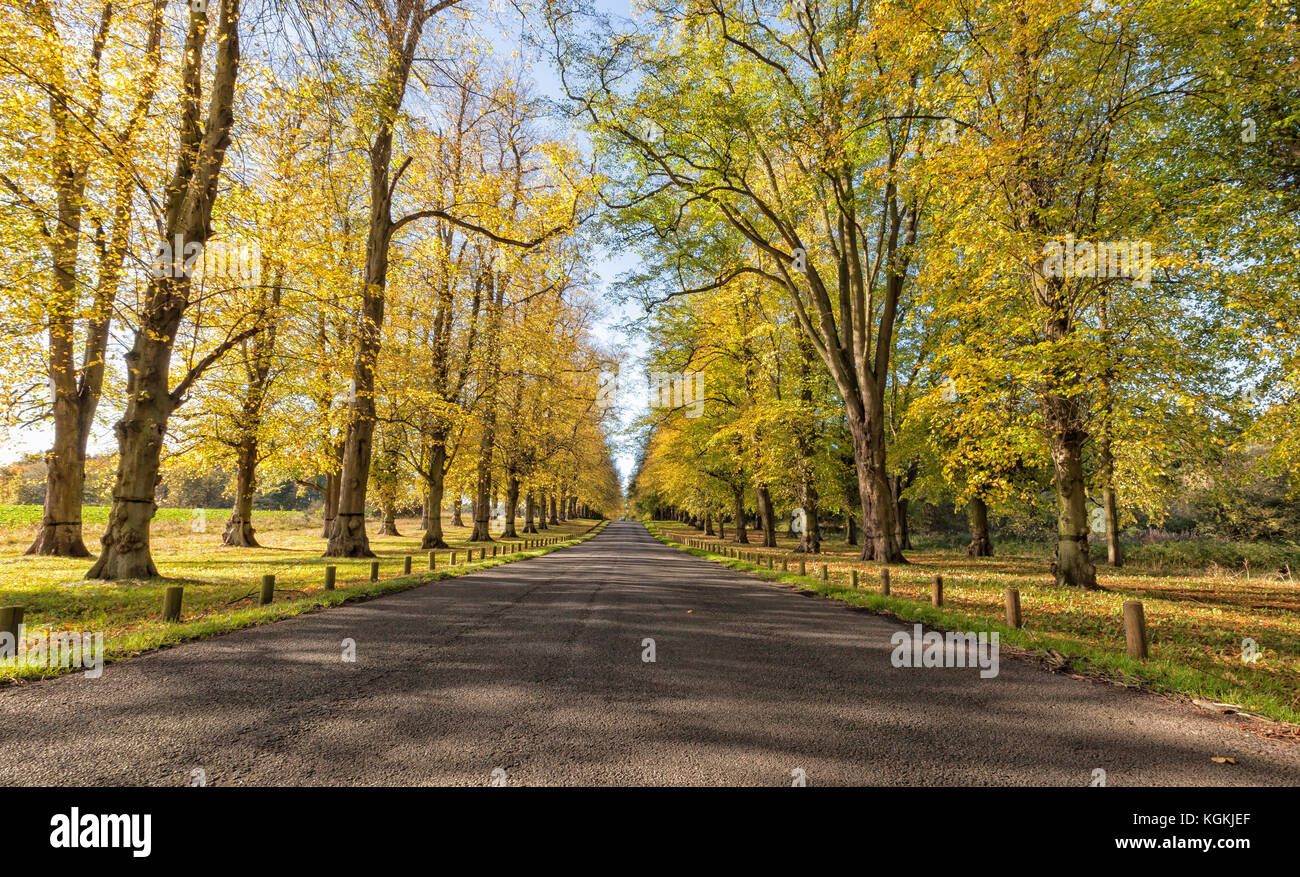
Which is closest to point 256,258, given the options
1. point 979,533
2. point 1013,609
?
point 1013,609

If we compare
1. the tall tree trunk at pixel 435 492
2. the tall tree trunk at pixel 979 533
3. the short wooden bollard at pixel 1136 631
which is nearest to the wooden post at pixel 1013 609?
the short wooden bollard at pixel 1136 631

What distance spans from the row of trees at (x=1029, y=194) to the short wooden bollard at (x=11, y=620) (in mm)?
14722

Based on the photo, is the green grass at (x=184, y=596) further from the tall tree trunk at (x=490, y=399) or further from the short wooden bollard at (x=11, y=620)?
the tall tree trunk at (x=490, y=399)

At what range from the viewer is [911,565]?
17984 millimetres

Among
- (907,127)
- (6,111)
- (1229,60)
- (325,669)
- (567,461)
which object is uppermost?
(907,127)

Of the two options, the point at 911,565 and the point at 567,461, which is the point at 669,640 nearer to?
the point at 911,565

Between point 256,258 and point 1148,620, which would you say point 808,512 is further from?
point 256,258

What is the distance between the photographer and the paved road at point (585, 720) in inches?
131

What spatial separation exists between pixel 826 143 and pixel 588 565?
50.8 feet

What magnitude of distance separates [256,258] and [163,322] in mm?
2802

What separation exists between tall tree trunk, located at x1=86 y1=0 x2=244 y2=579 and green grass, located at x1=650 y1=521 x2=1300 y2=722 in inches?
604

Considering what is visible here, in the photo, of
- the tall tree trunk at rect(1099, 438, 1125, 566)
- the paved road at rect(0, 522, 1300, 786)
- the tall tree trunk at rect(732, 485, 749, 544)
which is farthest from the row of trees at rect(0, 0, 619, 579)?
the tall tree trunk at rect(1099, 438, 1125, 566)

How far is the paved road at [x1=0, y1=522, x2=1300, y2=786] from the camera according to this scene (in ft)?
10.9
